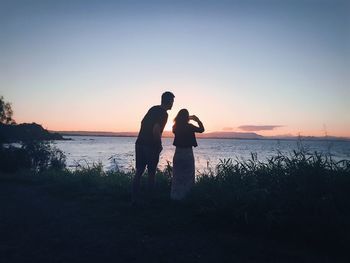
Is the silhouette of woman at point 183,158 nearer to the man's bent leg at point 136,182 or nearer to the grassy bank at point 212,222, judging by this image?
the grassy bank at point 212,222

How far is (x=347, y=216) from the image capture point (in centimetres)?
491

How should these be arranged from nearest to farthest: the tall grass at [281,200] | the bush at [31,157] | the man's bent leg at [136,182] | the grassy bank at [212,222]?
the grassy bank at [212,222] → the tall grass at [281,200] → the man's bent leg at [136,182] → the bush at [31,157]

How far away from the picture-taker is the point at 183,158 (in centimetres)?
709

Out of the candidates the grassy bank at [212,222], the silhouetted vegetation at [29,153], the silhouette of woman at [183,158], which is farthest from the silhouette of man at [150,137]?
the silhouetted vegetation at [29,153]

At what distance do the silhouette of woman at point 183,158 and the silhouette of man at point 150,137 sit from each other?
0.45 metres

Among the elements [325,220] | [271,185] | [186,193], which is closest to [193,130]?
[186,193]

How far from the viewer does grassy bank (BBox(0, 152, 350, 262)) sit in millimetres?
4305

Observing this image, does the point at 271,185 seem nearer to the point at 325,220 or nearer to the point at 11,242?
the point at 325,220

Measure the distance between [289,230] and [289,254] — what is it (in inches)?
30.8

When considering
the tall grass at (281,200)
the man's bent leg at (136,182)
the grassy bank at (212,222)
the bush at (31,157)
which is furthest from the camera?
the bush at (31,157)

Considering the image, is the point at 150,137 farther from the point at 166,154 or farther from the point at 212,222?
the point at 166,154

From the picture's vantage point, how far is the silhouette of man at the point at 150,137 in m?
6.80

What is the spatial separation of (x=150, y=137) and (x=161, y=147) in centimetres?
37

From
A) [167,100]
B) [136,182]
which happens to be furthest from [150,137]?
[136,182]
